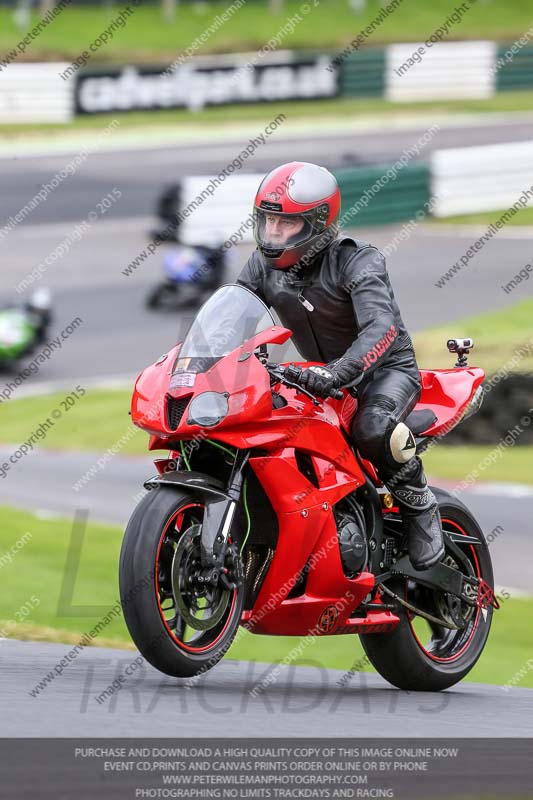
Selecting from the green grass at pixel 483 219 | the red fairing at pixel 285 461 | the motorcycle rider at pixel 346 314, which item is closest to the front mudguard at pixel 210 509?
the red fairing at pixel 285 461

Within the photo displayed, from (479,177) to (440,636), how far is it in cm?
1945

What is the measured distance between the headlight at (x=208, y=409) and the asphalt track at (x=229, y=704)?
0.98 m

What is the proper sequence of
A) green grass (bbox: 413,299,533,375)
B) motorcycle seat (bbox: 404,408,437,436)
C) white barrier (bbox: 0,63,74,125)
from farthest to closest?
white barrier (bbox: 0,63,74,125) → green grass (bbox: 413,299,533,375) → motorcycle seat (bbox: 404,408,437,436)

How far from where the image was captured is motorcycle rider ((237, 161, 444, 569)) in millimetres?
5496

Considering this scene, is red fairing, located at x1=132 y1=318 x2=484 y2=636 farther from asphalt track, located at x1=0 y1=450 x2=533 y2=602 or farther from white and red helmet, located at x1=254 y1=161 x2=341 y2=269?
asphalt track, located at x1=0 y1=450 x2=533 y2=602

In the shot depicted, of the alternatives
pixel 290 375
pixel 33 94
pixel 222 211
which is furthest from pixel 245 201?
pixel 290 375

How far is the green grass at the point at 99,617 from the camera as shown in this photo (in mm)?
7715

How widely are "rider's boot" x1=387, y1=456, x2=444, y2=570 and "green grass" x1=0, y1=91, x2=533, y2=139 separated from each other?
23.0 metres

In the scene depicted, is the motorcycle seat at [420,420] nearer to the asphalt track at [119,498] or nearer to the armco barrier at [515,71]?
the asphalt track at [119,498]

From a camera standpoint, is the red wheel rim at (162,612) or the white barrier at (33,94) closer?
the red wheel rim at (162,612)

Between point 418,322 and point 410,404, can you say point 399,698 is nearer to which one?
point 410,404

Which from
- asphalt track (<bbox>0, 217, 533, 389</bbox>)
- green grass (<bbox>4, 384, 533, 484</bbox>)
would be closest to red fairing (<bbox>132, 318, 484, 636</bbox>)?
green grass (<bbox>4, 384, 533, 484</bbox>)
